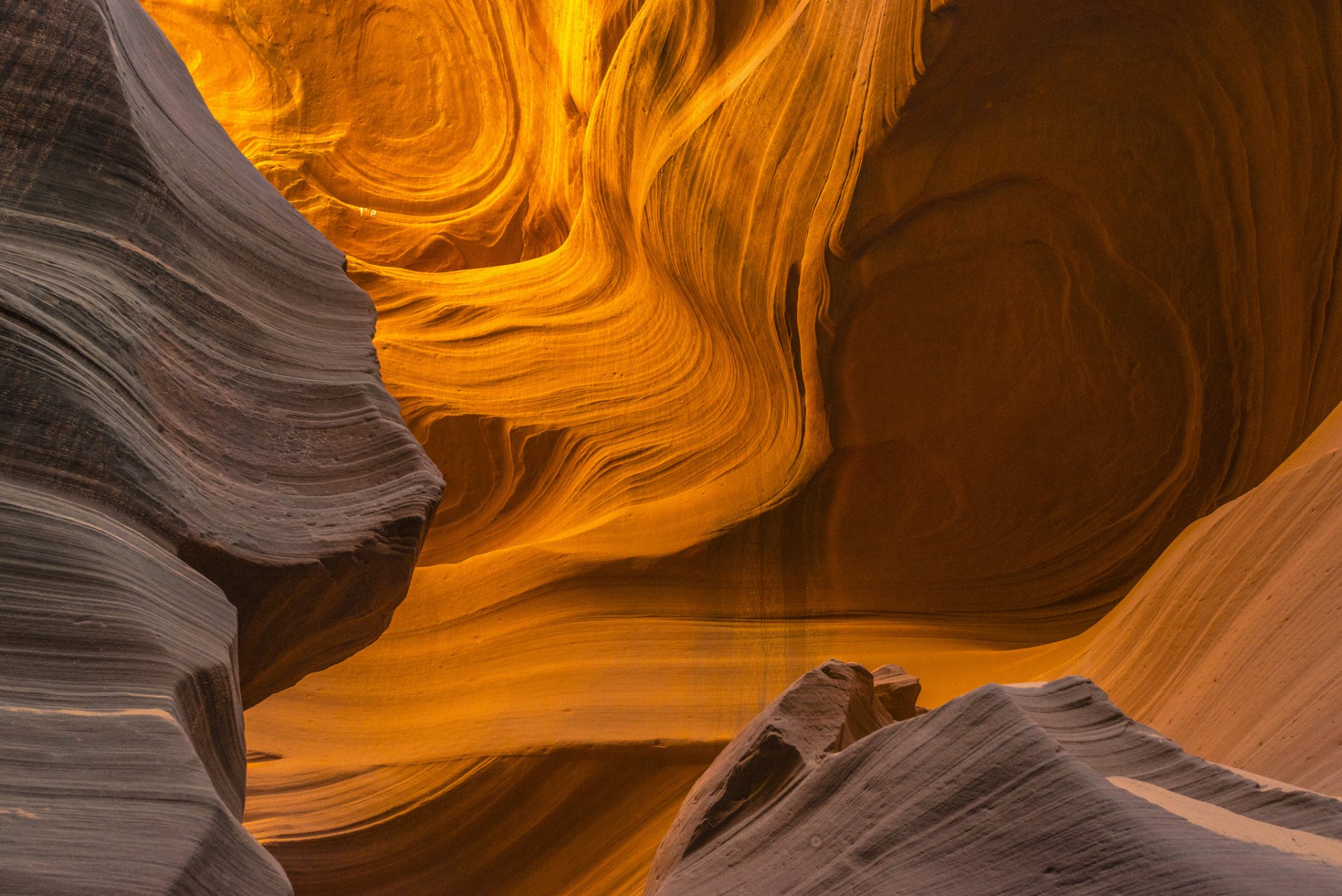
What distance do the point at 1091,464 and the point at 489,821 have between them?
84.2 inches

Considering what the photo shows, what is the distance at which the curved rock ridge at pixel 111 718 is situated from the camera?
1143 mm

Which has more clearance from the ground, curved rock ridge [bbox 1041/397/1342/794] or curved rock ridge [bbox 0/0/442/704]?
curved rock ridge [bbox 0/0/442/704]

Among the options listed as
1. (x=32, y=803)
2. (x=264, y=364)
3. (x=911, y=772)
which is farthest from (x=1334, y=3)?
(x=32, y=803)

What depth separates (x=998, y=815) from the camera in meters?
1.34

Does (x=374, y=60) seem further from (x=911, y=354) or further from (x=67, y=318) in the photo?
(x=67, y=318)

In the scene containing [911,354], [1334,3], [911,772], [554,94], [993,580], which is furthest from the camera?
[554,94]

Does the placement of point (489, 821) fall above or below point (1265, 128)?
below

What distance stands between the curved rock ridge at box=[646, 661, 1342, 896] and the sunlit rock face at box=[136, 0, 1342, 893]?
113cm

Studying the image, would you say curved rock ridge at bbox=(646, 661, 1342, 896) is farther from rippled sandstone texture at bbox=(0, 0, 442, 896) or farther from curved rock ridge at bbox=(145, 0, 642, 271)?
curved rock ridge at bbox=(145, 0, 642, 271)

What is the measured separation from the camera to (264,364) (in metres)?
2.02

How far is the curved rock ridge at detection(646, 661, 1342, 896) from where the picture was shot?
46.9 inches

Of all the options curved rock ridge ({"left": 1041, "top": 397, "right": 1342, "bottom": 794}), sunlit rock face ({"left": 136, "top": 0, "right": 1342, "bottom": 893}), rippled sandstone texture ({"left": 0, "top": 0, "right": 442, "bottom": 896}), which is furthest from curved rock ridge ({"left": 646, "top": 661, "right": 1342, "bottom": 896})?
sunlit rock face ({"left": 136, "top": 0, "right": 1342, "bottom": 893})

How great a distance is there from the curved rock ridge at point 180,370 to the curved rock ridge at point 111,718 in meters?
0.11

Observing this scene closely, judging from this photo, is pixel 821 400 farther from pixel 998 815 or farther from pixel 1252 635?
pixel 998 815
